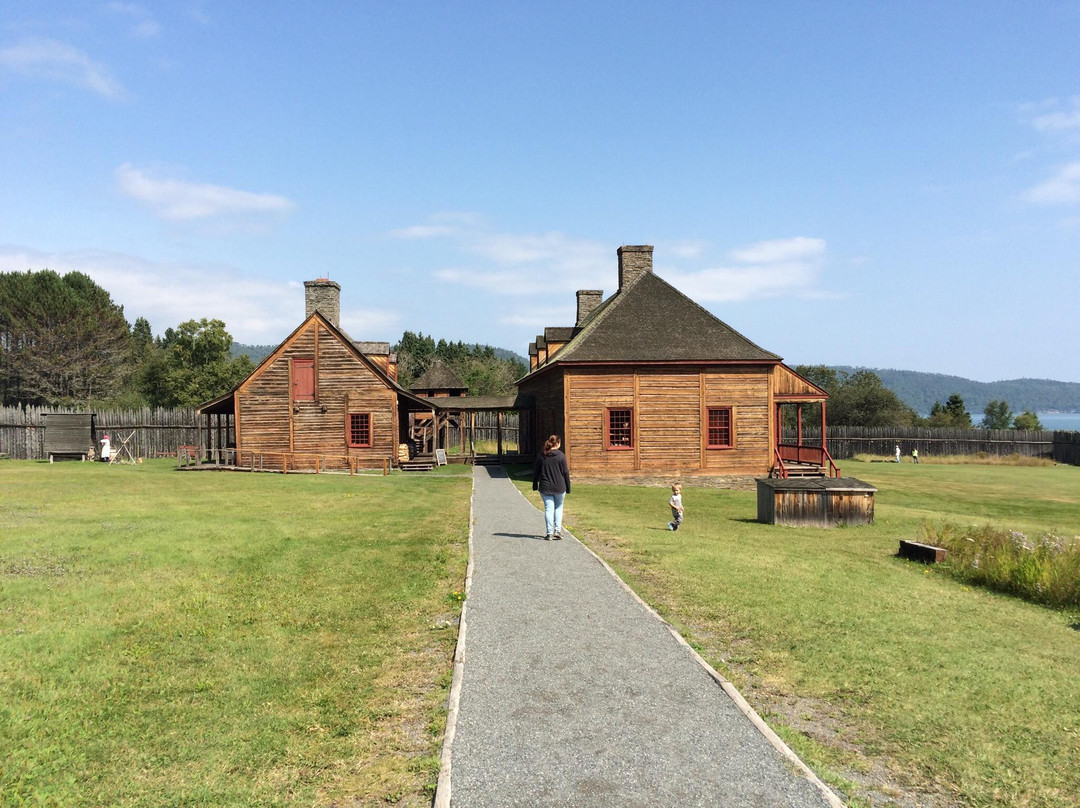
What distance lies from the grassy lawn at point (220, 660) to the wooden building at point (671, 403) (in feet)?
47.5

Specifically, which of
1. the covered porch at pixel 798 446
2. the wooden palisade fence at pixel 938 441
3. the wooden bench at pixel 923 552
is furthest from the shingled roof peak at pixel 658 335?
the wooden palisade fence at pixel 938 441

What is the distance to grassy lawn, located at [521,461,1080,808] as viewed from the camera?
5.12 meters

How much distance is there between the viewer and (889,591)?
1048 centimetres

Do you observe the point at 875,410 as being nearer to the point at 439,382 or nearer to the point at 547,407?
the point at 439,382

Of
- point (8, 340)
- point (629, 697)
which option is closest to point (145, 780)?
point (629, 697)

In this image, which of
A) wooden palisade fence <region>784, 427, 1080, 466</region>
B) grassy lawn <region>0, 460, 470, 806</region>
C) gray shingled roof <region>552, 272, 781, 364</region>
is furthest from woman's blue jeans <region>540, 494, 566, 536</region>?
wooden palisade fence <region>784, 427, 1080, 466</region>

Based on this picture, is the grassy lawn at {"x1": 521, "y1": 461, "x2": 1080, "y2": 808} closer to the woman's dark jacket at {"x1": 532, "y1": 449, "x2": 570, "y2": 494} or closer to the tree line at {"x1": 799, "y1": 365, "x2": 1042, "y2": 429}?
the woman's dark jacket at {"x1": 532, "y1": 449, "x2": 570, "y2": 494}

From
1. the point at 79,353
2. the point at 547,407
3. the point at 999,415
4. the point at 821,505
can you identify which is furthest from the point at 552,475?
the point at 999,415

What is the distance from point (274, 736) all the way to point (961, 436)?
56468 mm

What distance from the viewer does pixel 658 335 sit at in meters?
29.5

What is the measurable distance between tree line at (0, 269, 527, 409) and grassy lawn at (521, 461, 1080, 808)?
6056 centimetres

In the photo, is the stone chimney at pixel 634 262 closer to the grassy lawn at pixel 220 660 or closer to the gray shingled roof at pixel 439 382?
the grassy lawn at pixel 220 660

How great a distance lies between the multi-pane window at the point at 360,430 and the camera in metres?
32.1

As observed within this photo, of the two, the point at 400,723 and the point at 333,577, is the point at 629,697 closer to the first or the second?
the point at 400,723
